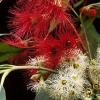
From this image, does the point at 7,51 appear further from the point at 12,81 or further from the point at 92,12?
the point at 12,81

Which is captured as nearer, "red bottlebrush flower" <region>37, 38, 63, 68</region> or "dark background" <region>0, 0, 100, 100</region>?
"red bottlebrush flower" <region>37, 38, 63, 68</region>

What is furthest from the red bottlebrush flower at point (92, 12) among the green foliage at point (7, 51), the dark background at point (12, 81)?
the dark background at point (12, 81)

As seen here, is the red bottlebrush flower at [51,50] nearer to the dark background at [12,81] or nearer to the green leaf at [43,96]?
the green leaf at [43,96]

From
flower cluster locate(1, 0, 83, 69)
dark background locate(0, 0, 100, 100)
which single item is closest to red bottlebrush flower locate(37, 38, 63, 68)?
flower cluster locate(1, 0, 83, 69)

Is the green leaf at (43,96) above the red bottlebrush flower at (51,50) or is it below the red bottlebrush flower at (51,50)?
below

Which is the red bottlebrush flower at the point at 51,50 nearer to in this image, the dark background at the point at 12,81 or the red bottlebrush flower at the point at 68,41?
the red bottlebrush flower at the point at 68,41

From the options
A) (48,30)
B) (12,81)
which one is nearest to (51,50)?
(48,30)

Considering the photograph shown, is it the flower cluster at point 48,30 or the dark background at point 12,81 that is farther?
the dark background at point 12,81

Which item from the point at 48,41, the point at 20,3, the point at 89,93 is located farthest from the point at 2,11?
the point at 89,93

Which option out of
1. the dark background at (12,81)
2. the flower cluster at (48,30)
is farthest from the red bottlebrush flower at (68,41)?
the dark background at (12,81)

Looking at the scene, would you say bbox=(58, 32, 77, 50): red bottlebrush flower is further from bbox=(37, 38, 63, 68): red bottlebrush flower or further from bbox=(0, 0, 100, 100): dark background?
bbox=(0, 0, 100, 100): dark background

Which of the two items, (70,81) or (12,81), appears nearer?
(70,81)
